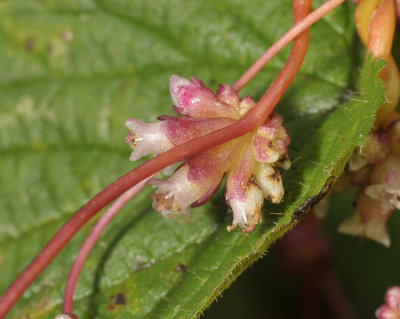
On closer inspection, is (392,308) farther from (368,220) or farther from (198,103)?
(198,103)

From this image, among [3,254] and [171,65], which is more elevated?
[171,65]

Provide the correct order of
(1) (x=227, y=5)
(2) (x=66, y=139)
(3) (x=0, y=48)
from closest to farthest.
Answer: (1) (x=227, y=5)
(2) (x=66, y=139)
(3) (x=0, y=48)

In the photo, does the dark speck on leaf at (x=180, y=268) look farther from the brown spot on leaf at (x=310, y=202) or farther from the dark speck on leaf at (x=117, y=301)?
the brown spot on leaf at (x=310, y=202)

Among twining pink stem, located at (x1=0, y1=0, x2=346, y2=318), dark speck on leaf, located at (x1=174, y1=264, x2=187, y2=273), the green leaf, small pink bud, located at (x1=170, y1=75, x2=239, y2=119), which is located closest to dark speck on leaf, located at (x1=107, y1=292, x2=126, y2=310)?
the green leaf

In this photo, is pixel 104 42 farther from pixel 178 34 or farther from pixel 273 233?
pixel 273 233

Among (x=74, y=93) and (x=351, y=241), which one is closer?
(x=74, y=93)

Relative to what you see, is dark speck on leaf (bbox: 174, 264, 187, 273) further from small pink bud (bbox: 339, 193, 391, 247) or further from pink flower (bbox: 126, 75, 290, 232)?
small pink bud (bbox: 339, 193, 391, 247)

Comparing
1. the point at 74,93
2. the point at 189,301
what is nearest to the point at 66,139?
the point at 74,93

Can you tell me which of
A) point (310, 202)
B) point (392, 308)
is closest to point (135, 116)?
point (310, 202)
